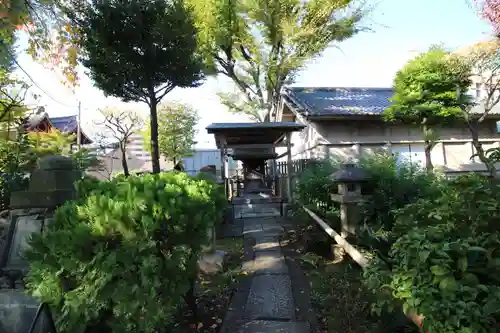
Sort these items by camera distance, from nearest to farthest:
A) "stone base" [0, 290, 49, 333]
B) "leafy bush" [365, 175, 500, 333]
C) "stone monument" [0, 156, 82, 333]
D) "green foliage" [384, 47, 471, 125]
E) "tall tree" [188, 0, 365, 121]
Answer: "leafy bush" [365, 175, 500, 333]
"stone base" [0, 290, 49, 333]
"stone monument" [0, 156, 82, 333]
"green foliage" [384, 47, 471, 125]
"tall tree" [188, 0, 365, 121]

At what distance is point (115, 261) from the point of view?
2.04 metres

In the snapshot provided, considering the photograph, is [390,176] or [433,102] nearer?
[390,176]

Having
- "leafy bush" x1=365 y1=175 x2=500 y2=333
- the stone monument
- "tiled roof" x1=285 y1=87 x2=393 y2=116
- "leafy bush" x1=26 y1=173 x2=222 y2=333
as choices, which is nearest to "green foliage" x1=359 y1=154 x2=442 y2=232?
"leafy bush" x1=365 y1=175 x2=500 y2=333

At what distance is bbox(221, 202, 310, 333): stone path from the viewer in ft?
9.64

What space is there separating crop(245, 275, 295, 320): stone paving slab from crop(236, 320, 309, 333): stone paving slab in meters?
0.11

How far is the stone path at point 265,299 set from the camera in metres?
2.94

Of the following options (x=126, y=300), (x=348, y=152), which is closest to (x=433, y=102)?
(x=348, y=152)

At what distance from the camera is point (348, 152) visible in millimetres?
13047

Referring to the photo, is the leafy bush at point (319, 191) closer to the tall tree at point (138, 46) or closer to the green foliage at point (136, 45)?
the tall tree at point (138, 46)

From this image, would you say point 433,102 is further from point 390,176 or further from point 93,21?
point 93,21

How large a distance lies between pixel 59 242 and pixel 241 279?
8.55 feet

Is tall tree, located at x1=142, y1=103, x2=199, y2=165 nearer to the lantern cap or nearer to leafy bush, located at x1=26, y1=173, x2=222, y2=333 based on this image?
the lantern cap

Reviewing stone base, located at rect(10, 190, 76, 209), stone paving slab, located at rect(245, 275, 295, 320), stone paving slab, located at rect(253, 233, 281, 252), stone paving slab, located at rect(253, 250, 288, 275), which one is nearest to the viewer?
stone paving slab, located at rect(245, 275, 295, 320)

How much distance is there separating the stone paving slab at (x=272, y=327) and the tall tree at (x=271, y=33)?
16002mm
